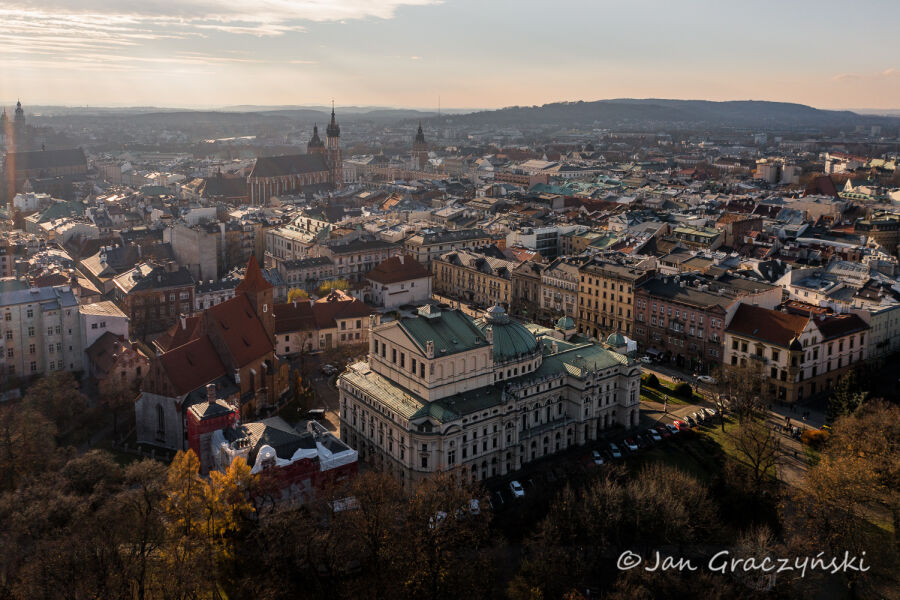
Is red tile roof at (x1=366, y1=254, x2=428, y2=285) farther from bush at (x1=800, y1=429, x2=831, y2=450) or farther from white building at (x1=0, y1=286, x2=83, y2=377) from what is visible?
bush at (x1=800, y1=429, x2=831, y2=450)

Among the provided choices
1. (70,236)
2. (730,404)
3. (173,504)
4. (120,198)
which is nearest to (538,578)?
(173,504)

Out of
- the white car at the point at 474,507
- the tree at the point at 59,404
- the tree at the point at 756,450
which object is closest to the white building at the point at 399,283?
the tree at the point at 59,404

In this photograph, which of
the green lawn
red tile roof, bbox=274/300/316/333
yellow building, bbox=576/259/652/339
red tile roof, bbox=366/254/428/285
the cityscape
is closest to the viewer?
the cityscape

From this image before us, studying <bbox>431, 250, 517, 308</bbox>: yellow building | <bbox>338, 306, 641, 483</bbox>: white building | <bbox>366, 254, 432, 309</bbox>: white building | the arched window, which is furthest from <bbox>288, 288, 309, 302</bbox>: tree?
the arched window

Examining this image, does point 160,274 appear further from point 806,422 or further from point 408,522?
point 806,422

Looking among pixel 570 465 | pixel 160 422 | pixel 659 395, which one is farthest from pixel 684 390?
pixel 160 422

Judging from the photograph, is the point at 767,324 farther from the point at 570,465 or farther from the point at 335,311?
the point at 335,311
